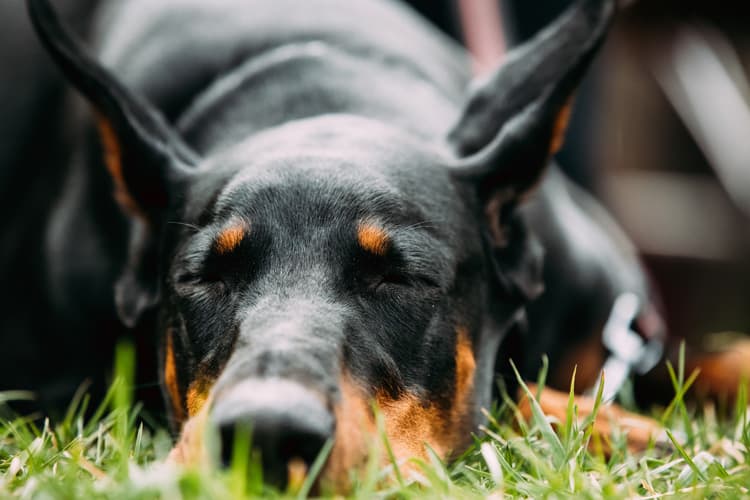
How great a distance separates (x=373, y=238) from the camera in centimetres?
220

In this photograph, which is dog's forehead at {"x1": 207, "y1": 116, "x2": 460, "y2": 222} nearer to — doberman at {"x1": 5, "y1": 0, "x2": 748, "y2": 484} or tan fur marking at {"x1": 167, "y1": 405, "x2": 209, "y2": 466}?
doberman at {"x1": 5, "y1": 0, "x2": 748, "y2": 484}

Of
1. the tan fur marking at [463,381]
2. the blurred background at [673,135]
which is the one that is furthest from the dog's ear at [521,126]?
the blurred background at [673,135]

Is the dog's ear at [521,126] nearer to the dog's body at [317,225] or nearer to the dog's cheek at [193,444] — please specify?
the dog's body at [317,225]

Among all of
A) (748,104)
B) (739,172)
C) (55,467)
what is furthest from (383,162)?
(748,104)

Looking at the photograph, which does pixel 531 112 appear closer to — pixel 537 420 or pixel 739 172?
pixel 537 420

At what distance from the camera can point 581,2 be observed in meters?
2.77

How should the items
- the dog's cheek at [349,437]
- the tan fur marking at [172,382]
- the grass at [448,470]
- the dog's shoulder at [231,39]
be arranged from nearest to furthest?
the grass at [448,470] → the dog's cheek at [349,437] → the tan fur marking at [172,382] → the dog's shoulder at [231,39]

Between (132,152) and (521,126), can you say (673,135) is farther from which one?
(132,152)

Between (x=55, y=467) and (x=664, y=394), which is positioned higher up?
(x=55, y=467)

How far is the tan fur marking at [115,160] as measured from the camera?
107 inches

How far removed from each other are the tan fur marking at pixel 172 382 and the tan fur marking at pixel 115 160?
0.52 metres

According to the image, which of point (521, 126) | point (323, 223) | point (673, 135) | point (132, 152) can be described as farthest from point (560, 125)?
point (673, 135)

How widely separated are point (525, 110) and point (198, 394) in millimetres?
1232

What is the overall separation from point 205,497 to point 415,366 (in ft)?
2.76
